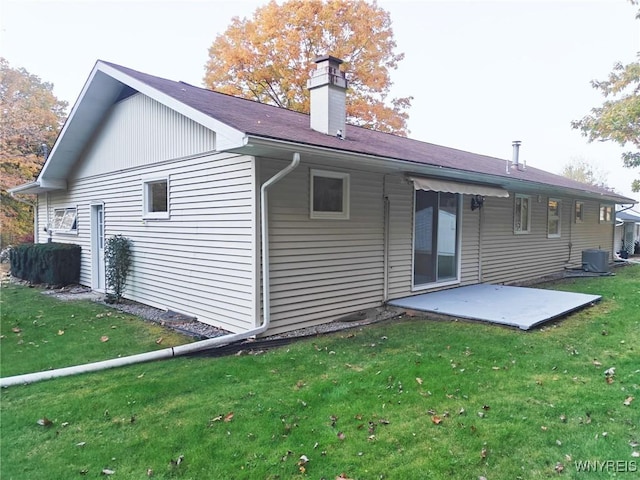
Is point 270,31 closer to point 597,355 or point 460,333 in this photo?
point 460,333

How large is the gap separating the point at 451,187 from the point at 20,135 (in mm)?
18675

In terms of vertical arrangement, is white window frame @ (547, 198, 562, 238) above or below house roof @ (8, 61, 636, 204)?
below

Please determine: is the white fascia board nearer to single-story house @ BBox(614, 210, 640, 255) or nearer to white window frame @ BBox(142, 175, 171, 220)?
white window frame @ BBox(142, 175, 171, 220)

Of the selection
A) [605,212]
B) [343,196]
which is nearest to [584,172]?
[605,212]

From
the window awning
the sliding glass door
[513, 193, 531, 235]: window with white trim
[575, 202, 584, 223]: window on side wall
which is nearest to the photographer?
the window awning

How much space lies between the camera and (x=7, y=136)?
17141 millimetres

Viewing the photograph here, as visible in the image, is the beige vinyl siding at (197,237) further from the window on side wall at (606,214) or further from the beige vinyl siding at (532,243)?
the window on side wall at (606,214)

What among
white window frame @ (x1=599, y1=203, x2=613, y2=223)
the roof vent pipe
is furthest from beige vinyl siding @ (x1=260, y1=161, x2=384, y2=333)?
white window frame @ (x1=599, y1=203, x2=613, y2=223)

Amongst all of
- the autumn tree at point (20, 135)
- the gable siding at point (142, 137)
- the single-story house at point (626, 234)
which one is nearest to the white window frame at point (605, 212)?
the single-story house at point (626, 234)

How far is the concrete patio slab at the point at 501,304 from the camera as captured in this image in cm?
657

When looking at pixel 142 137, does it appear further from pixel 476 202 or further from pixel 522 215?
pixel 522 215

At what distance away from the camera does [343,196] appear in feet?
22.5

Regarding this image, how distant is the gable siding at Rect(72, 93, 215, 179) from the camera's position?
6.94 metres

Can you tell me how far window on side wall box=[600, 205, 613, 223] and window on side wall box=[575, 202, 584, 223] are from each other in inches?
92.9
